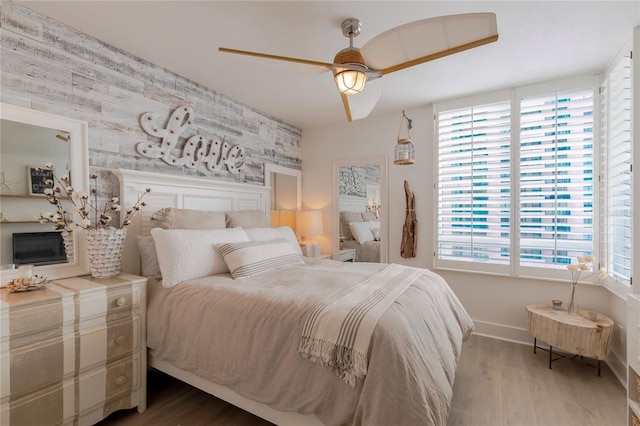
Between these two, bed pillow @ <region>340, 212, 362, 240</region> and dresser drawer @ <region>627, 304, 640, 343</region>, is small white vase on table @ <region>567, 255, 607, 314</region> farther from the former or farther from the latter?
bed pillow @ <region>340, 212, 362, 240</region>

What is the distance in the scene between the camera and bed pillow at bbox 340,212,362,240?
3.94 meters

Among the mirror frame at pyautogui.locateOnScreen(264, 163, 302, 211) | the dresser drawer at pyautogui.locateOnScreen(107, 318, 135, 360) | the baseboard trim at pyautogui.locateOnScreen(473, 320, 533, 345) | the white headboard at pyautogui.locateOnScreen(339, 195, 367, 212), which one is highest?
the mirror frame at pyautogui.locateOnScreen(264, 163, 302, 211)

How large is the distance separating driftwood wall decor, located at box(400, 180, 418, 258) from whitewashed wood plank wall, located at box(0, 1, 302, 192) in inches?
83.2

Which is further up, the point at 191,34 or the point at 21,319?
the point at 191,34

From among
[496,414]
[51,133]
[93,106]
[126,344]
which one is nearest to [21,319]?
[126,344]

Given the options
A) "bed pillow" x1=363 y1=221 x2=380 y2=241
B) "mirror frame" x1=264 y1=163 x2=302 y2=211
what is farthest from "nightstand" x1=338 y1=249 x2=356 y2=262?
"mirror frame" x1=264 y1=163 x2=302 y2=211

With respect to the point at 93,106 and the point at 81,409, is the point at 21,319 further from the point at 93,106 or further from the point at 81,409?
the point at 93,106

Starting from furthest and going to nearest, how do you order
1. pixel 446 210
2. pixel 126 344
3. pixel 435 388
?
1. pixel 446 210
2. pixel 126 344
3. pixel 435 388

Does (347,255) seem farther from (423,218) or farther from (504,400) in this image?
(504,400)

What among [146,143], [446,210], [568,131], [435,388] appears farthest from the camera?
[446,210]

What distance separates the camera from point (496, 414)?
6.05ft

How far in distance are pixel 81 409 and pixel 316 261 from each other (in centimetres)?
178

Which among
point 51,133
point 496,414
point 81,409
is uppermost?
point 51,133

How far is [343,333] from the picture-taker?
130 centimetres
